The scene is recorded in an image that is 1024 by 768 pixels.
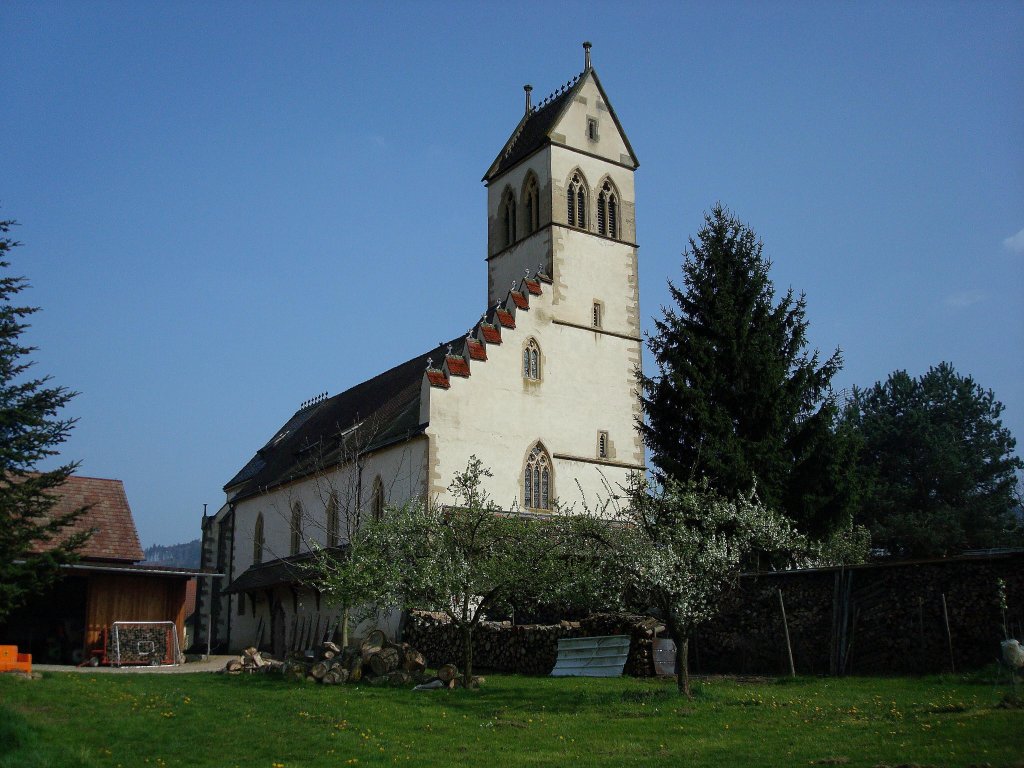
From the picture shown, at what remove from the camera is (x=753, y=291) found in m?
31.2

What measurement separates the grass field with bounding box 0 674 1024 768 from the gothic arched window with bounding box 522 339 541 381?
50.9 feet

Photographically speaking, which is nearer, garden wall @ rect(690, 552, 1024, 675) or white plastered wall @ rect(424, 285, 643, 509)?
garden wall @ rect(690, 552, 1024, 675)

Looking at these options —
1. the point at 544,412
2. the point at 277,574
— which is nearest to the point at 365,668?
the point at 544,412

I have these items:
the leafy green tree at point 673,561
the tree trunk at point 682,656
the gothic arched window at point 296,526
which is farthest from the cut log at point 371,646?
the gothic arched window at point 296,526

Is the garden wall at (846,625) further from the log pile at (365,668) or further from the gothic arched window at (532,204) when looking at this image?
the gothic arched window at (532,204)

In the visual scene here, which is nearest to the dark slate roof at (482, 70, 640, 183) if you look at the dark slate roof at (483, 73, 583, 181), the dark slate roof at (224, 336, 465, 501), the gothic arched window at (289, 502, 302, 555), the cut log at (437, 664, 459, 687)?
the dark slate roof at (483, 73, 583, 181)

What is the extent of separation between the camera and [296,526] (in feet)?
134

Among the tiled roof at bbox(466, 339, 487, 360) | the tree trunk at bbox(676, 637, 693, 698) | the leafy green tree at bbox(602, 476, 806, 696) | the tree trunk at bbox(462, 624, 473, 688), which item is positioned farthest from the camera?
the tiled roof at bbox(466, 339, 487, 360)

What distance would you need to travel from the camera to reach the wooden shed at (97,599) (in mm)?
32219

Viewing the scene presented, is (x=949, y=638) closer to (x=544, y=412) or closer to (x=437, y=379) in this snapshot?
(x=544, y=412)

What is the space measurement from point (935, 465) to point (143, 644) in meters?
37.9

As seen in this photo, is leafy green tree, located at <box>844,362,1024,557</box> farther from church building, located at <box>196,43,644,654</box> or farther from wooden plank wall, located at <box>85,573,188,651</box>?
wooden plank wall, located at <box>85,573,188,651</box>

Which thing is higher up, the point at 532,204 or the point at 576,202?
the point at 532,204

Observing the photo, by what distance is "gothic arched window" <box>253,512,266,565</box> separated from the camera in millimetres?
45463
